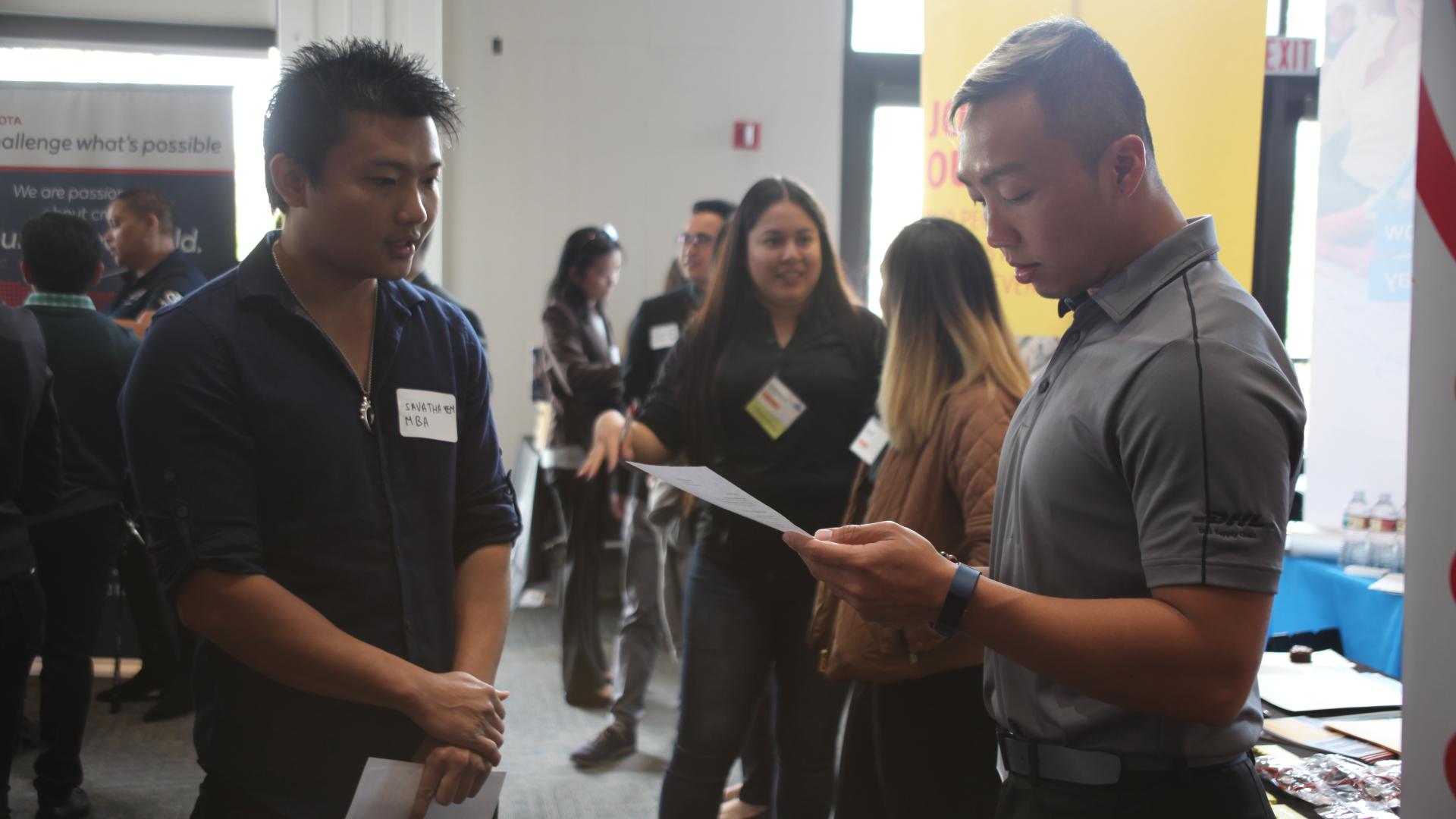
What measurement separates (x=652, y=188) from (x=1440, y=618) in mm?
5048

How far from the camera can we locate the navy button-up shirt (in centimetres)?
118

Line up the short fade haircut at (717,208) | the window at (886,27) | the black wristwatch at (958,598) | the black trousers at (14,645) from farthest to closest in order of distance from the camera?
the window at (886,27), the short fade haircut at (717,208), the black trousers at (14,645), the black wristwatch at (958,598)

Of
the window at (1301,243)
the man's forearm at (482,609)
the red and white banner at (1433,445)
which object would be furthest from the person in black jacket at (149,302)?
the window at (1301,243)

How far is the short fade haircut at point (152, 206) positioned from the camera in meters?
3.81

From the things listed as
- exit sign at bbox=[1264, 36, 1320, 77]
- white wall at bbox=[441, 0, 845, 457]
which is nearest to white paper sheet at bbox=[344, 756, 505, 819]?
white wall at bbox=[441, 0, 845, 457]

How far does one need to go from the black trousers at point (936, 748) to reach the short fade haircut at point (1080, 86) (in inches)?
41.3

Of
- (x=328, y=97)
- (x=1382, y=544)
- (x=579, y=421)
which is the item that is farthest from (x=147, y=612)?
Result: (x=1382, y=544)

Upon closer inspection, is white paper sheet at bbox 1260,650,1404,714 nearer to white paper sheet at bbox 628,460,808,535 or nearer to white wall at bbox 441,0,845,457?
white paper sheet at bbox 628,460,808,535

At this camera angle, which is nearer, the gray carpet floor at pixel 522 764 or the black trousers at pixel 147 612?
the gray carpet floor at pixel 522 764

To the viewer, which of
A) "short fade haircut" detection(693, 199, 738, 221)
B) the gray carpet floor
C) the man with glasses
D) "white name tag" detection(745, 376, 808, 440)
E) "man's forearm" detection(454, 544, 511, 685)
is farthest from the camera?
"short fade haircut" detection(693, 199, 738, 221)

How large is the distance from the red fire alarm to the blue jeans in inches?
152

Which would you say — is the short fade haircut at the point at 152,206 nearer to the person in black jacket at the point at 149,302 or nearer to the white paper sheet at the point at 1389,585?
the person in black jacket at the point at 149,302

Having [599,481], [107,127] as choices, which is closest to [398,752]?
[599,481]

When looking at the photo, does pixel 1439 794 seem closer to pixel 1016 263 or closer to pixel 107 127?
pixel 1016 263
